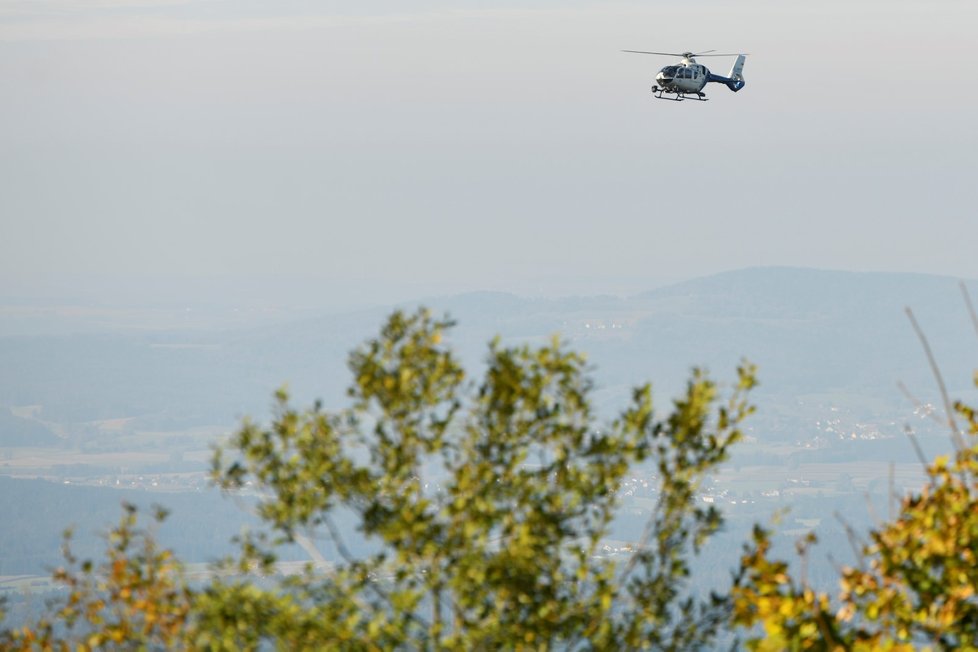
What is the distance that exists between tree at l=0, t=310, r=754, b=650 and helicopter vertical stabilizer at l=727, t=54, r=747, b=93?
5107 centimetres

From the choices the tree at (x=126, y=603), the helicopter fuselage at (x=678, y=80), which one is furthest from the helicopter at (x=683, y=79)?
the tree at (x=126, y=603)

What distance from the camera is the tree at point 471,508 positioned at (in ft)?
35.3

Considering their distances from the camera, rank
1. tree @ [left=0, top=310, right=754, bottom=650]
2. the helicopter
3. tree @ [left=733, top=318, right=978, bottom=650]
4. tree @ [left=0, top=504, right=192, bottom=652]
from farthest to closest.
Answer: the helicopter < tree @ [left=0, top=504, right=192, bottom=652] < tree @ [left=0, top=310, right=754, bottom=650] < tree @ [left=733, top=318, right=978, bottom=650]

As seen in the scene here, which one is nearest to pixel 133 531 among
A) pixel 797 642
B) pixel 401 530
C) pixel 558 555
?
pixel 401 530

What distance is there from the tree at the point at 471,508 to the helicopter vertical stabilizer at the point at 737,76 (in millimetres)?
51065

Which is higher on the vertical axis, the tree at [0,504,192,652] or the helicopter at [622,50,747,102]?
the helicopter at [622,50,747,102]

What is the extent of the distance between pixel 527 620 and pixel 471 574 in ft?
2.47

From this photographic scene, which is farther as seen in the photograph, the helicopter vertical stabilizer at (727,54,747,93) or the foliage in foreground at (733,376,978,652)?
the helicopter vertical stabilizer at (727,54,747,93)

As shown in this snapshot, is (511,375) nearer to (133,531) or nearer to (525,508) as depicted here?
(525,508)

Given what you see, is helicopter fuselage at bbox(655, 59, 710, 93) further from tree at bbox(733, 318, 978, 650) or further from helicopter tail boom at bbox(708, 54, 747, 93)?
tree at bbox(733, 318, 978, 650)

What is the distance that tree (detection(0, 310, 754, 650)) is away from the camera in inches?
424

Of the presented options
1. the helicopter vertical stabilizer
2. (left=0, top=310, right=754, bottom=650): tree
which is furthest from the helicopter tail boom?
(left=0, top=310, right=754, bottom=650): tree

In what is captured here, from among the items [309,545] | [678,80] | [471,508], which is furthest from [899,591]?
[678,80]

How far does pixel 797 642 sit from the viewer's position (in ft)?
29.0
